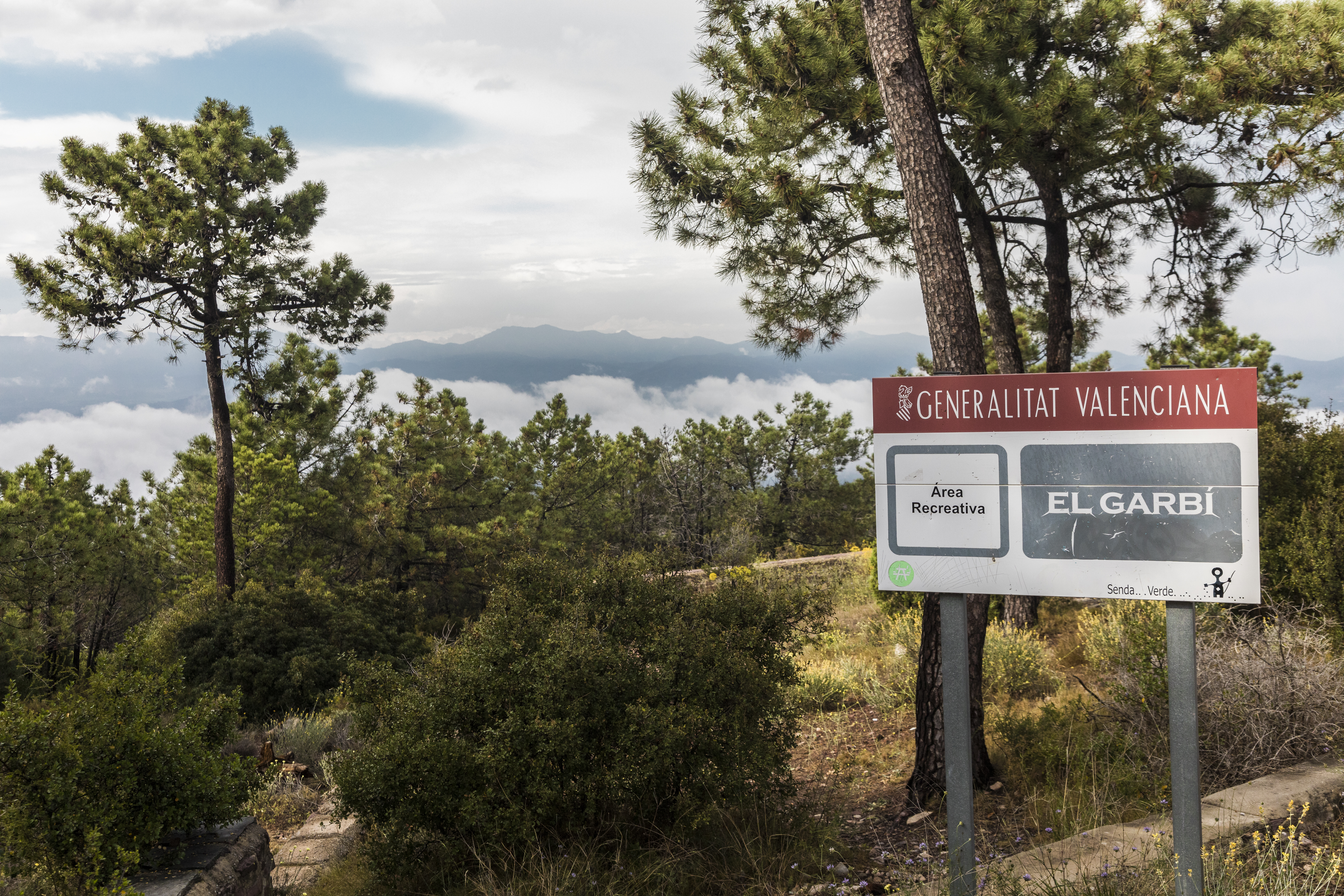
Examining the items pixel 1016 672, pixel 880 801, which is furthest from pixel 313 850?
pixel 1016 672

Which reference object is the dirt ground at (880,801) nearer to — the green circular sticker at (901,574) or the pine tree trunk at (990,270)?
the green circular sticker at (901,574)

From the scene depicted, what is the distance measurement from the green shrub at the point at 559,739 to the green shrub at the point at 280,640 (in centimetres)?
764

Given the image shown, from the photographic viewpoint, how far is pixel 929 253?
4473 millimetres

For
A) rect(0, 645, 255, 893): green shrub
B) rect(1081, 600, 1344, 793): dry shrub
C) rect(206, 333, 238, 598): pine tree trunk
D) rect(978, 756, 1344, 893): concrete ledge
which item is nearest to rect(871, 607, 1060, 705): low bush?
rect(1081, 600, 1344, 793): dry shrub

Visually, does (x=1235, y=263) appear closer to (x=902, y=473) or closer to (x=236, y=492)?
(x=902, y=473)

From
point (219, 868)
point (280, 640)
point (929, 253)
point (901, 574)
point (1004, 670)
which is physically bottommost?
point (280, 640)

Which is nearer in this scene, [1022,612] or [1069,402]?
[1069,402]

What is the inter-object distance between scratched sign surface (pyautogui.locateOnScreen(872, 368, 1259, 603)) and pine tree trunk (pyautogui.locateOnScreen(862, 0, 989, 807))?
1301mm

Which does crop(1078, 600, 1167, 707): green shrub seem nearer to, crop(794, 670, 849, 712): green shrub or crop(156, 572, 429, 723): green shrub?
crop(794, 670, 849, 712): green shrub

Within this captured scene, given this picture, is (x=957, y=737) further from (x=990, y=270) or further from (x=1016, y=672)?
(x=990, y=270)

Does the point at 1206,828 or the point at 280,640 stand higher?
the point at 1206,828

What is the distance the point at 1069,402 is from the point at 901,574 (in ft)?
2.94

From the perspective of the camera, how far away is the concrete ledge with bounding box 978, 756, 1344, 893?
A: 3004 mm

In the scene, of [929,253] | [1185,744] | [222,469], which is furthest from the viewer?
[222,469]
